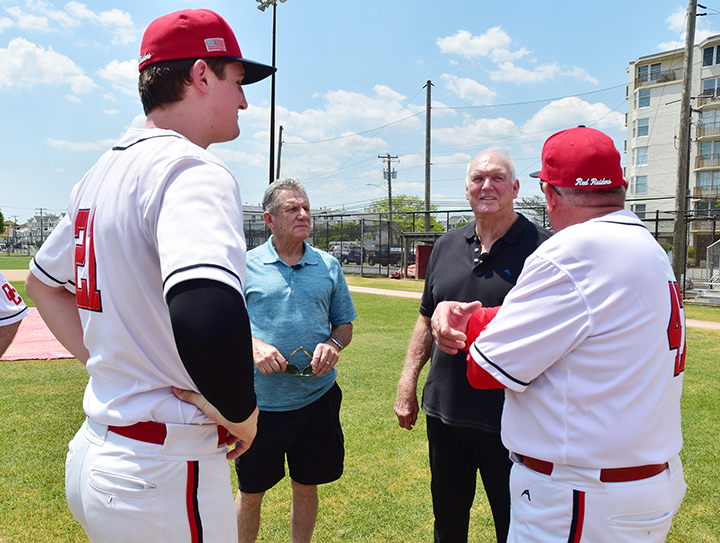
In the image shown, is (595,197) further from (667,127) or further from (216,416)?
(667,127)

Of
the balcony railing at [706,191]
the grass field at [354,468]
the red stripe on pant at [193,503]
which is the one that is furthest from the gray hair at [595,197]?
the balcony railing at [706,191]

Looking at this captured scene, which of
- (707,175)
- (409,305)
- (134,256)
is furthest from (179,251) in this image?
(707,175)

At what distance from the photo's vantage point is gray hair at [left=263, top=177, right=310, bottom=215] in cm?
341

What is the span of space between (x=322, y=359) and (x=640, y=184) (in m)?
65.1

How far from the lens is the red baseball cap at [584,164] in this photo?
191 cm

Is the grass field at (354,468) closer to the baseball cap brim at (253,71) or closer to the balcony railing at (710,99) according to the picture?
the baseball cap brim at (253,71)

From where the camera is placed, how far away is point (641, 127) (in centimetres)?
5806

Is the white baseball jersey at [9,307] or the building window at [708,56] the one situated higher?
the building window at [708,56]

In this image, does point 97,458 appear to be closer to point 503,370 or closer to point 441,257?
point 503,370

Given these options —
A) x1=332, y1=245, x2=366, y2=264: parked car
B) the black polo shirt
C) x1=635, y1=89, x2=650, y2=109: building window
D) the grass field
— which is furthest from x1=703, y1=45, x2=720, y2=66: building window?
the black polo shirt

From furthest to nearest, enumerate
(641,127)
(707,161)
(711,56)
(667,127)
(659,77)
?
1. (641,127)
2. (667,127)
3. (659,77)
4. (707,161)
5. (711,56)

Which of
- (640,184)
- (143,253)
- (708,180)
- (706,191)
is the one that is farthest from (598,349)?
(640,184)

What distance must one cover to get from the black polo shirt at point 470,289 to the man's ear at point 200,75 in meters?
Result: 1.90

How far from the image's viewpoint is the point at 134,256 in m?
1.34
